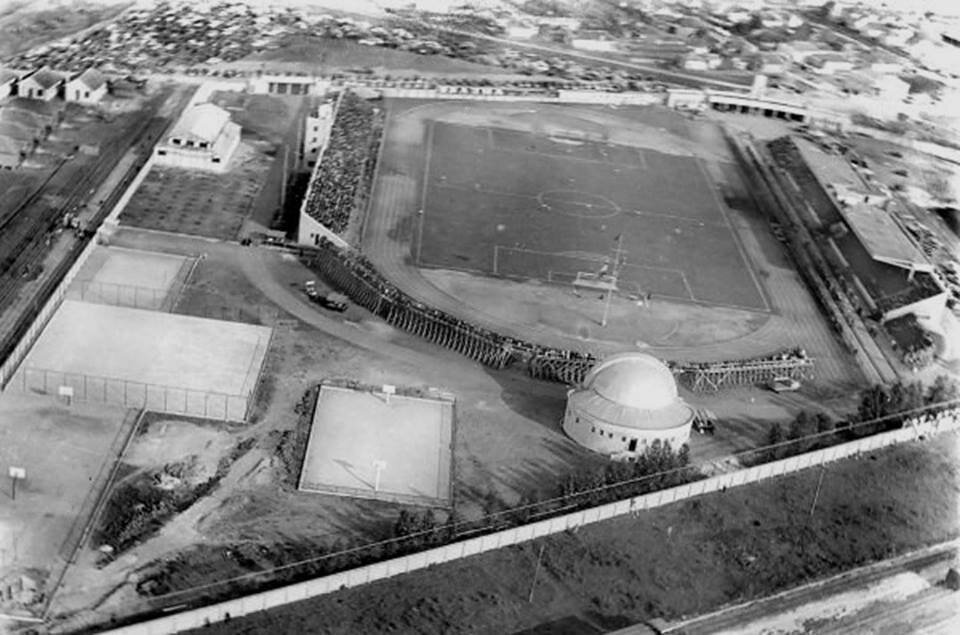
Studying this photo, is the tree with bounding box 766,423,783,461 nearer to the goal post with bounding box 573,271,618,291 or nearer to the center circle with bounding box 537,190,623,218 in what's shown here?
the goal post with bounding box 573,271,618,291

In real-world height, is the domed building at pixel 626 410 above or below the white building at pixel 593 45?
above

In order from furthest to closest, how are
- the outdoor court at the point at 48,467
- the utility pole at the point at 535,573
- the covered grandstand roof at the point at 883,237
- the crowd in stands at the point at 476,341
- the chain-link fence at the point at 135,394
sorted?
the covered grandstand roof at the point at 883,237, the crowd in stands at the point at 476,341, the chain-link fence at the point at 135,394, the utility pole at the point at 535,573, the outdoor court at the point at 48,467

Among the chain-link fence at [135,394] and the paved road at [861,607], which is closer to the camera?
the paved road at [861,607]

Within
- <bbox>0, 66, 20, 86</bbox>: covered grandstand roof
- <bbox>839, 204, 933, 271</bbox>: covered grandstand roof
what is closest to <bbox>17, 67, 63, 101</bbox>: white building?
<bbox>0, 66, 20, 86</bbox>: covered grandstand roof

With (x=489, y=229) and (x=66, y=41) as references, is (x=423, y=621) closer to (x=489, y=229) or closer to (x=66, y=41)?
(x=489, y=229)

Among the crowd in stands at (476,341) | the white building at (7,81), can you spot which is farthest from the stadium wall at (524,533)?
the white building at (7,81)

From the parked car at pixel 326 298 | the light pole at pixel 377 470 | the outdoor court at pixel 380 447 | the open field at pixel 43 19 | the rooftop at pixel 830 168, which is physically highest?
the light pole at pixel 377 470

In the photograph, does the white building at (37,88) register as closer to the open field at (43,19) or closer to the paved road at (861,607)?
the open field at (43,19)

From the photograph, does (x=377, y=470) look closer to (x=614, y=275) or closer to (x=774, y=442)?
(x=774, y=442)
